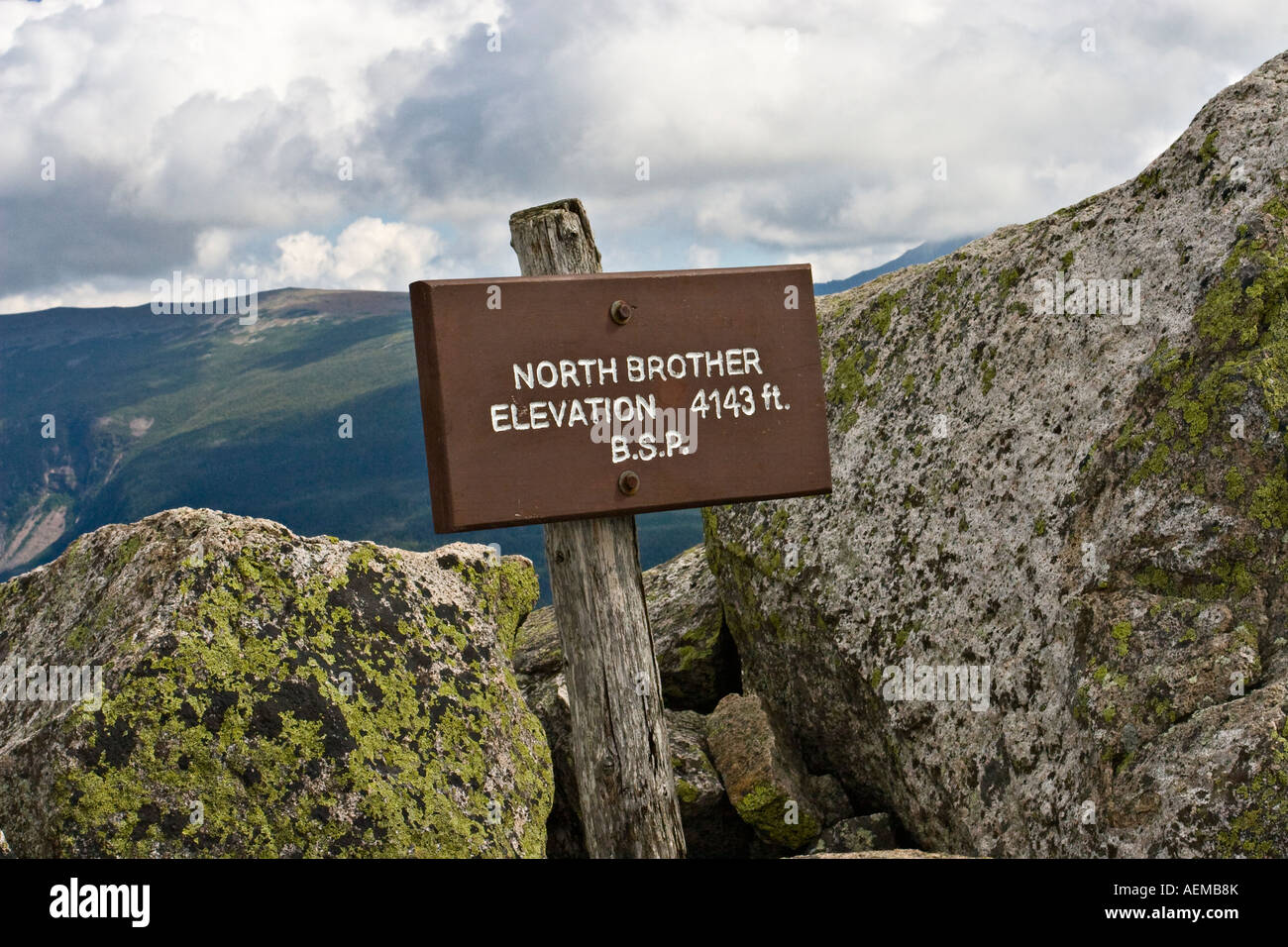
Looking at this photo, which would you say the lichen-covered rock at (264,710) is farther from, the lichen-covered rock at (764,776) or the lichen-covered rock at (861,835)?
the lichen-covered rock at (861,835)

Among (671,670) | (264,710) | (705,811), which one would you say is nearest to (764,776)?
(705,811)

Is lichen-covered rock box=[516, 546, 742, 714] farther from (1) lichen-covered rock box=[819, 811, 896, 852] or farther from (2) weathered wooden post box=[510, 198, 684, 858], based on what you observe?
(2) weathered wooden post box=[510, 198, 684, 858]

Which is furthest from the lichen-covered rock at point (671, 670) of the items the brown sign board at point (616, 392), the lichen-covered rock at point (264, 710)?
the brown sign board at point (616, 392)

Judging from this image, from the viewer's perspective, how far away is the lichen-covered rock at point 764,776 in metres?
8.88

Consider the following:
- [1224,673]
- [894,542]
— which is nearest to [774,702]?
[894,542]

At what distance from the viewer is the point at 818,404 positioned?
23.5 feet

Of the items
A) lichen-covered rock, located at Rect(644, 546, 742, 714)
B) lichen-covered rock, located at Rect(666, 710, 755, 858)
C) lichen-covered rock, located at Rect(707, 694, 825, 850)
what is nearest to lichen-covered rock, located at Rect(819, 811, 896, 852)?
lichen-covered rock, located at Rect(707, 694, 825, 850)

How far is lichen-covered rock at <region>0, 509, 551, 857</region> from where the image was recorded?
6508mm

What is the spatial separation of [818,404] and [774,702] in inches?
153

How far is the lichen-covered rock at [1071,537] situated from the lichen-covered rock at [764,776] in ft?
1.25

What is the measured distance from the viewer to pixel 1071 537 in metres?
7.61

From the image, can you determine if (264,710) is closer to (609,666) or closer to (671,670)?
(609,666)

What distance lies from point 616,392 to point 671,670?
5317mm

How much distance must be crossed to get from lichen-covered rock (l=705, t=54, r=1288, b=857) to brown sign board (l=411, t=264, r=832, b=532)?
6.42 ft
